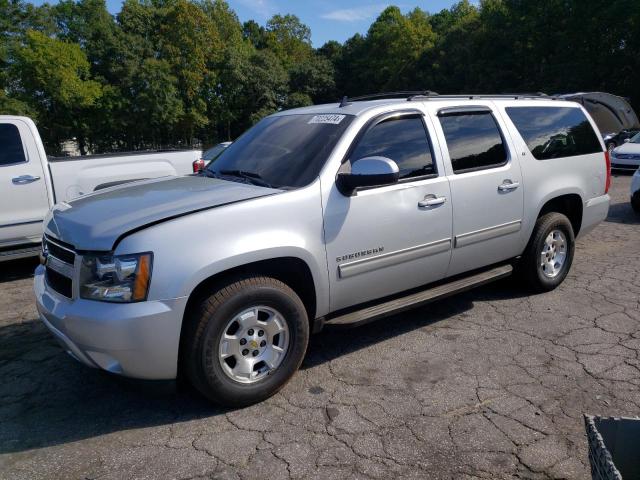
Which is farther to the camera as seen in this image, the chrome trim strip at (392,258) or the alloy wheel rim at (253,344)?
the chrome trim strip at (392,258)

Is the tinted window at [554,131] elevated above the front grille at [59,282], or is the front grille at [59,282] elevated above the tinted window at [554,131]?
the tinted window at [554,131]

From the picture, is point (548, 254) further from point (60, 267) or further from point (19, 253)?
point (19, 253)

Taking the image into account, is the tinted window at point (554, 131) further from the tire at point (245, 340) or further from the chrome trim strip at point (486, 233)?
the tire at point (245, 340)

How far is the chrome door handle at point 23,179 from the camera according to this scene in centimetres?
609

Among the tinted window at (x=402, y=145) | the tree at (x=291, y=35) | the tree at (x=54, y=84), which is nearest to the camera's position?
the tinted window at (x=402, y=145)

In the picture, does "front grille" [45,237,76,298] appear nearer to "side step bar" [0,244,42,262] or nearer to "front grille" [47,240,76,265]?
"front grille" [47,240,76,265]

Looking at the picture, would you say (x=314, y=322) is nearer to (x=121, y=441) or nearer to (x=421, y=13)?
(x=121, y=441)

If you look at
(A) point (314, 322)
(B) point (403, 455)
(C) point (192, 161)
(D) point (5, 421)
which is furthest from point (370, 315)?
(C) point (192, 161)

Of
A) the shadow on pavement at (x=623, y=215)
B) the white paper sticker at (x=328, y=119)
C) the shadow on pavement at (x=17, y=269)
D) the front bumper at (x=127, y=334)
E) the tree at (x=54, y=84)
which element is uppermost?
the tree at (x=54, y=84)

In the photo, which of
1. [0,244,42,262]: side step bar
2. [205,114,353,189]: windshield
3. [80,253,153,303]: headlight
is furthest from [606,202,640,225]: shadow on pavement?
[0,244,42,262]: side step bar

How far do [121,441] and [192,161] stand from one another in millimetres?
5004

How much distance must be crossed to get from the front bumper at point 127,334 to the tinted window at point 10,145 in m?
4.03

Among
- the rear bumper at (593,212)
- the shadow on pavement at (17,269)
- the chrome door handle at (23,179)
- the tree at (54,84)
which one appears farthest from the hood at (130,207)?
the tree at (54,84)

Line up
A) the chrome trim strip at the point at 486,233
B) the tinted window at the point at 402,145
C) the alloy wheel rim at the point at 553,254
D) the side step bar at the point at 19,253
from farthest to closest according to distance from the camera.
Result: the side step bar at the point at 19,253, the alloy wheel rim at the point at 553,254, the chrome trim strip at the point at 486,233, the tinted window at the point at 402,145
